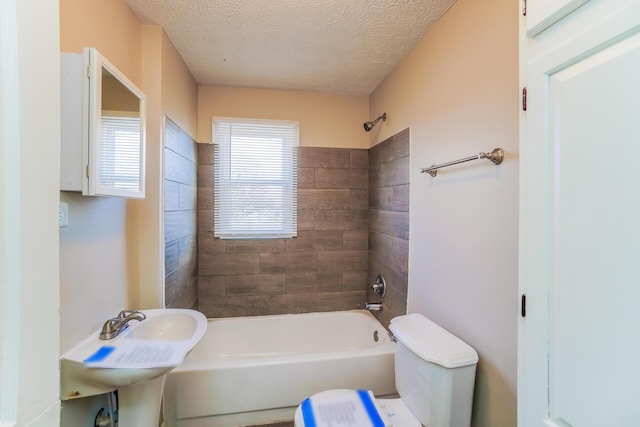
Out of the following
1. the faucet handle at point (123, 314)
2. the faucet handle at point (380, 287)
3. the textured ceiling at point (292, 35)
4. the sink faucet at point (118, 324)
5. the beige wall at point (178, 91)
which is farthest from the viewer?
the faucet handle at point (380, 287)

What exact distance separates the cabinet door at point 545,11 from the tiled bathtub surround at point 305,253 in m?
2.07

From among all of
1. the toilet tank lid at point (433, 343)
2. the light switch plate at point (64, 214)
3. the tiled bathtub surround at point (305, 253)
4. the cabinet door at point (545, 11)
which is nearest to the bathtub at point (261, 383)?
the toilet tank lid at point (433, 343)

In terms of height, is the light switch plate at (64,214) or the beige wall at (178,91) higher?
the beige wall at (178,91)

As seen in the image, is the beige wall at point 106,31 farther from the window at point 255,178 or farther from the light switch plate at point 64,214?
the window at point 255,178

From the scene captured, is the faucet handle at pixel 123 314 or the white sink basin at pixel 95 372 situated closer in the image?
the white sink basin at pixel 95 372

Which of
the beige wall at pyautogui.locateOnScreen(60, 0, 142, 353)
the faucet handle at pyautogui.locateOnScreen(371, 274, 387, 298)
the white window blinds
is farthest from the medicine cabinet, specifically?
the faucet handle at pyautogui.locateOnScreen(371, 274, 387, 298)

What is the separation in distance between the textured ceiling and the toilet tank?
71.7 inches

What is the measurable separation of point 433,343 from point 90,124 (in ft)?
5.93

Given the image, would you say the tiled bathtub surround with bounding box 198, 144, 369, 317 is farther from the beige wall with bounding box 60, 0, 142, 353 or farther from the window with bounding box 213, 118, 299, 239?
the beige wall with bounding box 60, 0, 142, 353

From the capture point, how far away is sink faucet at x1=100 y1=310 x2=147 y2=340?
1.28 meters

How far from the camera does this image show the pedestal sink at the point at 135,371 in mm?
1102

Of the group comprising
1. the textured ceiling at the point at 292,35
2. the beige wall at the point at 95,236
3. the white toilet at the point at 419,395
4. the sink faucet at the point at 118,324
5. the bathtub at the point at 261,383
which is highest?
the textured ceiling at the point at 292,35

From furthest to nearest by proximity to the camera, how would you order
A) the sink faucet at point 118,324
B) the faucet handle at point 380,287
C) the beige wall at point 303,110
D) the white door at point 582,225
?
the beige wall at point 303,110
the faucet handle at point 380,287
the sink faucet at point 118,324
the white door at point 582,225

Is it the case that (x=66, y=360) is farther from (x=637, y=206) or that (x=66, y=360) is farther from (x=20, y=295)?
(x=637, y=206)
